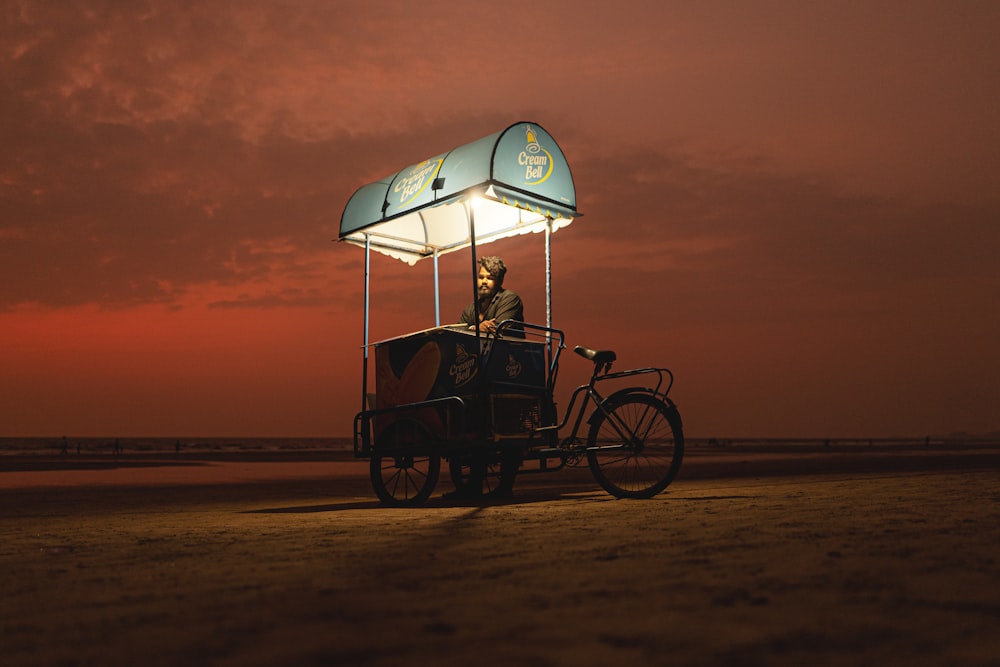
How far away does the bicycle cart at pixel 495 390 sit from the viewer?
7848 millimetres

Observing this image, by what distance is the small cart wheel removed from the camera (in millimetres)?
8750

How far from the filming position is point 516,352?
8586 millimetres

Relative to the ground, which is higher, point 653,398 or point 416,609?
point 653,398

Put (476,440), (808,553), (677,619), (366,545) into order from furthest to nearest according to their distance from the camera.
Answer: (476,440) → (366,545) → (808,553) → (677,619)

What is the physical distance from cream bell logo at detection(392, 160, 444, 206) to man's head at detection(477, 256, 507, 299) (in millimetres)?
1050

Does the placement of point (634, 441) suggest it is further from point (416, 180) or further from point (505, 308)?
point (416, 180)

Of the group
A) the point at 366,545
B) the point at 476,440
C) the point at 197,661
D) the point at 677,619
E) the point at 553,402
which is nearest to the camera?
the point at 197,661

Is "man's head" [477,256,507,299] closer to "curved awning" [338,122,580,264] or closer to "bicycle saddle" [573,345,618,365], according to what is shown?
"curved awning" [338,122,580,264]

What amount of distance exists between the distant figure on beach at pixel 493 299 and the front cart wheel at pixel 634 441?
1.51 metres

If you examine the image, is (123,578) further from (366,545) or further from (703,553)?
(703,553)

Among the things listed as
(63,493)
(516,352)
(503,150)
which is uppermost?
(503,150)

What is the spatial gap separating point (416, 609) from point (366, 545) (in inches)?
79.2

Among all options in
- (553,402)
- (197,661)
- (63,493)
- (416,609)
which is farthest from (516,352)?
(63,493)

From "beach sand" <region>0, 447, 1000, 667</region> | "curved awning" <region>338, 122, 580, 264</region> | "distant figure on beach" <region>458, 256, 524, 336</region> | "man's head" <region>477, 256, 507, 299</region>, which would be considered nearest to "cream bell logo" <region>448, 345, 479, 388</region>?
"distant figure on beach" <region>458, 256, 524, 336</region>
